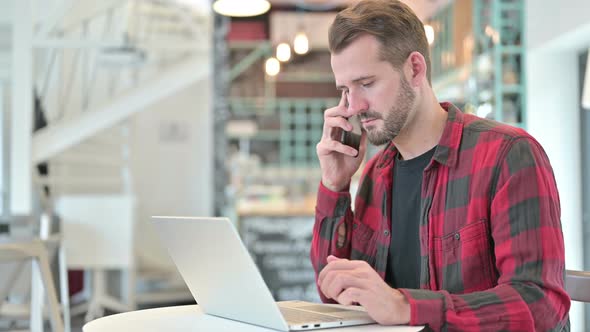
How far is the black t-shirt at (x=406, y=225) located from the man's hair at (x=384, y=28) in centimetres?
27

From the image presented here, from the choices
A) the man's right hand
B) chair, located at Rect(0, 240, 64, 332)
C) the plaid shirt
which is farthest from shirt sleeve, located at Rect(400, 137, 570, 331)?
chair, located at Rect(0, 240, 64, 332)

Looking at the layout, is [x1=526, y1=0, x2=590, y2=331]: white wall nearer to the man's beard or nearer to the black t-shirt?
the black t-shirt

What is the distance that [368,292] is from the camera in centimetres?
134

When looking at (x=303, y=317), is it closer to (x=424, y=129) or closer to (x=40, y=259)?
(x=424, y=129)

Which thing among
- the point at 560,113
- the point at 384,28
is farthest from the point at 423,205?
the point at 560,113

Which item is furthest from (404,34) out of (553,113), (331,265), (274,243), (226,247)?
(274,243)

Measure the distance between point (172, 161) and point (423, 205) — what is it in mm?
8129

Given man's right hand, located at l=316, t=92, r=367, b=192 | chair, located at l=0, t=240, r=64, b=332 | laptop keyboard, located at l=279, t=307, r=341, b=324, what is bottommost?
chair, located at l=0, t=240, r=64, b=332

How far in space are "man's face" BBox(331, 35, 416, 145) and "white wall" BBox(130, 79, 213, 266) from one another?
25.8ft

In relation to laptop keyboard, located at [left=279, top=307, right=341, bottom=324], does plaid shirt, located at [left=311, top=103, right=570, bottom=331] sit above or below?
above

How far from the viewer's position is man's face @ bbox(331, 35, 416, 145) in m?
1.64

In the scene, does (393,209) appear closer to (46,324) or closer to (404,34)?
(404,34)

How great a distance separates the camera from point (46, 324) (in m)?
6.46

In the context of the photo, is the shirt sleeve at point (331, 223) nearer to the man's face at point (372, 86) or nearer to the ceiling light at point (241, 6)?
the man's face at point (372, 86)
